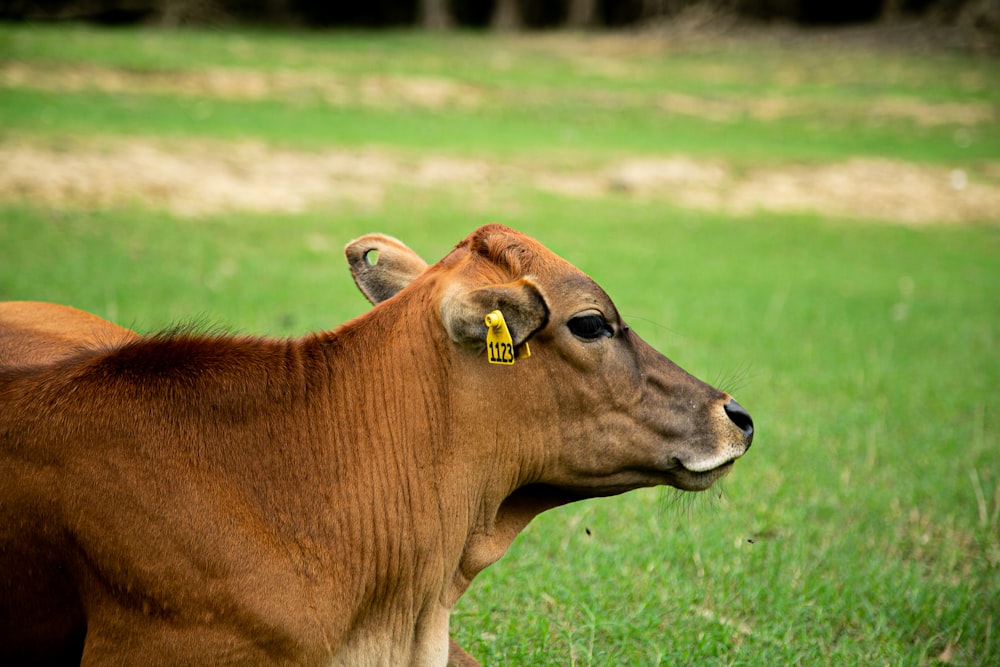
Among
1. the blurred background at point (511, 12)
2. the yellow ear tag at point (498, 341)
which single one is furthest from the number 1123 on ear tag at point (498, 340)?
the blurred background at point (511, 12)

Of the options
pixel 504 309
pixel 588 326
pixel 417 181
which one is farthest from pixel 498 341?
pixel 417 181

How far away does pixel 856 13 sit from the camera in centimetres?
3906

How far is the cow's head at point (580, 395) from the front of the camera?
11.6 feet

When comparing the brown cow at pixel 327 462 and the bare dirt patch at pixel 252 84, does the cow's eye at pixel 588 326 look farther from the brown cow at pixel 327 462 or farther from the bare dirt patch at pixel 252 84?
the bare dirt patch at pixel 252 84

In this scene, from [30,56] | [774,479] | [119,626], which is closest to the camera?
[119,626]

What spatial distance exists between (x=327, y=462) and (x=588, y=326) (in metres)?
0.96

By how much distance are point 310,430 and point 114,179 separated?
38.5 ft

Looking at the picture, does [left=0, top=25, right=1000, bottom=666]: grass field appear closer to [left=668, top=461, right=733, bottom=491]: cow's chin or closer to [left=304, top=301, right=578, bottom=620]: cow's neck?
[left=668, top=461, right=733, bottom=491]: cow's chin

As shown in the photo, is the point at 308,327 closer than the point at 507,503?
No

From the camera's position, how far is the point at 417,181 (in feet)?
53.5

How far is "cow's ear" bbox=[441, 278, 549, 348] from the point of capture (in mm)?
3238

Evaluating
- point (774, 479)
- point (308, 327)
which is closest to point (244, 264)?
point (308, 327)

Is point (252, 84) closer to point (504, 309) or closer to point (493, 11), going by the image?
point (493, 11)

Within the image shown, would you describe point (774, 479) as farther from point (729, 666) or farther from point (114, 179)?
point (114, 179)
